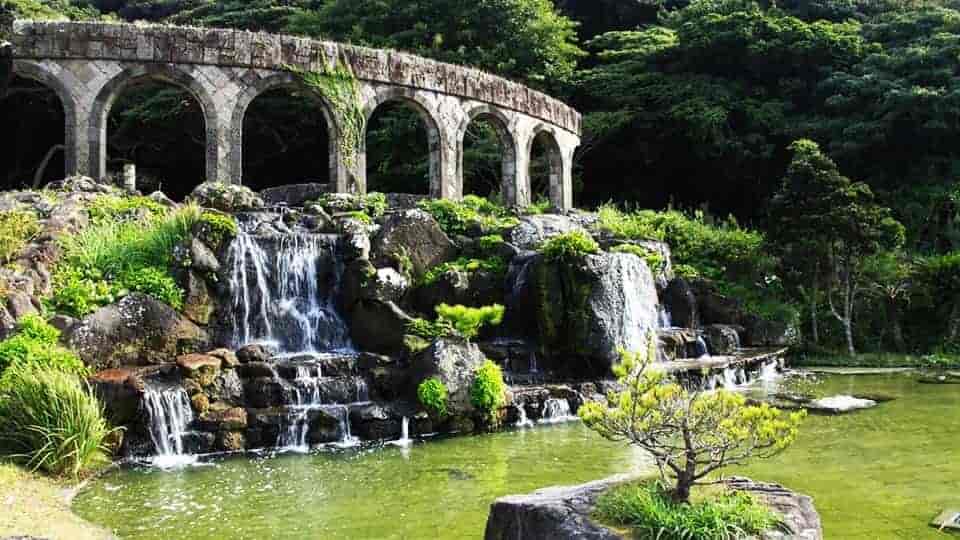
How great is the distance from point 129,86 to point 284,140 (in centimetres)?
1409

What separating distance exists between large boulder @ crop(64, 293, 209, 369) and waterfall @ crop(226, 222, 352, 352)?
111cm

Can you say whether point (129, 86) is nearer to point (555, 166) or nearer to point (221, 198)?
point (221, 198)

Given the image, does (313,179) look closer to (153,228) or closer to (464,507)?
(153,228)

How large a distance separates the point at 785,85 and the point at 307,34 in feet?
52.8

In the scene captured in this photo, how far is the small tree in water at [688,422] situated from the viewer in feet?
14.8

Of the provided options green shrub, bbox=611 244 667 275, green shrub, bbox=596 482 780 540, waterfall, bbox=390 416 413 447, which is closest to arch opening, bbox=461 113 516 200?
green shrub, bbox=611 244 667 275

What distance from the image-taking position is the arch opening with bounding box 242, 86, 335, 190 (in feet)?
96.1

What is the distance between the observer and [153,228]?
12359 millimetres

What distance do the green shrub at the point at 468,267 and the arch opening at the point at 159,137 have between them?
1584 centimetres

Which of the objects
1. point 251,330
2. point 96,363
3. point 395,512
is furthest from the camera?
point 251,330

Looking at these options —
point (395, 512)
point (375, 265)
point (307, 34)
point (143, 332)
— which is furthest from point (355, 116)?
point (395, 512)

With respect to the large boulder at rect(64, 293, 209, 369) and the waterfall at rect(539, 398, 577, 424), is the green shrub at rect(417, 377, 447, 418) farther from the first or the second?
the large boulder at rect(64, 293, 209, 369)

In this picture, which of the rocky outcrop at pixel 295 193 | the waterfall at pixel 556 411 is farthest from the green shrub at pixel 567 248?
the rocky outcrop at pixel 295 193

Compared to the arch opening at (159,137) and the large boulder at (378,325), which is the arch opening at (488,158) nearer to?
the arch opening at (159,137)
